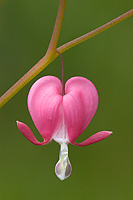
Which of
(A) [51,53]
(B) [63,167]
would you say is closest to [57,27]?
(A) [51,53]

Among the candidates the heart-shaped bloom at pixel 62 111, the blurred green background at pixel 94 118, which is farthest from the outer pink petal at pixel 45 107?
the blurred green background at pixel 94 118

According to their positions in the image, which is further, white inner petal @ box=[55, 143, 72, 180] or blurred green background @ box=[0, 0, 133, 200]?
blurred green background @ box=[0, 0, 133, 200]

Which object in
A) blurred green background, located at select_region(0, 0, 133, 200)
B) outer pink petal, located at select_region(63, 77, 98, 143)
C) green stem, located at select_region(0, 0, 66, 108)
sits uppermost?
green stem, located at select_region(0, 0, 66, 108)

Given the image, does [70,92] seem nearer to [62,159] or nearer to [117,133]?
[62,159]

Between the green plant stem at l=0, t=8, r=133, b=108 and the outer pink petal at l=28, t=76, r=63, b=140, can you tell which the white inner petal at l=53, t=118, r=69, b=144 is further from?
the green plant stem at l=0, t=8, r=133, b=108

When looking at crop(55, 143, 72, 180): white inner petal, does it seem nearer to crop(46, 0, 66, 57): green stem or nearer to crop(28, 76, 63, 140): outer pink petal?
crop(28, 76, 63, 140): outer pink petal

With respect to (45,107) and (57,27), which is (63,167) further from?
(57,27)

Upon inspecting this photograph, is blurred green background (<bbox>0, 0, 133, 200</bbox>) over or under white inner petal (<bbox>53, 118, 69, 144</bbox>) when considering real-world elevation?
under

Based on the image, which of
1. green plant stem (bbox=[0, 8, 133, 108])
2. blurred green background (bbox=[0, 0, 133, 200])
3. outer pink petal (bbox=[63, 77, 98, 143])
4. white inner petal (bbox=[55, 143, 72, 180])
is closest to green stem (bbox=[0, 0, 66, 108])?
green plant stem (bbox=[0, 8, 133, 108])
